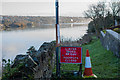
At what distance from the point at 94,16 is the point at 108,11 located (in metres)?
3.51

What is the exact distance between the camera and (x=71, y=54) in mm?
5379

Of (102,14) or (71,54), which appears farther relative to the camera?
(102,14)

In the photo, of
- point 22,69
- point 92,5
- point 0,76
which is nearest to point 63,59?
point 22,69

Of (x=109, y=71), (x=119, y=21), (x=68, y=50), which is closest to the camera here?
(x=68, y=50)

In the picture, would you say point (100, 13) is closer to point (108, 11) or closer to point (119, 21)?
point (108, 11)

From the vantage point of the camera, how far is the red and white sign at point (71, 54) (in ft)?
17.5

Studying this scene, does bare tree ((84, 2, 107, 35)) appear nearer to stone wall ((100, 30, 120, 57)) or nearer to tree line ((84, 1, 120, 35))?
tree line ((84, 1, 120, 35))

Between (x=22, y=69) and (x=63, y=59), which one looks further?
(x=63, y=59)

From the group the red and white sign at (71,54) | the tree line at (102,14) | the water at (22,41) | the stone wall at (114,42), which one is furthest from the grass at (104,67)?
the tree line at (102,14)

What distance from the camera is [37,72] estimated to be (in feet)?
12.8

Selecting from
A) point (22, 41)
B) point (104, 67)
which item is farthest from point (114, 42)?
point (22, 41)

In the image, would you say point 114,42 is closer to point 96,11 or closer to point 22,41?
point 22,41

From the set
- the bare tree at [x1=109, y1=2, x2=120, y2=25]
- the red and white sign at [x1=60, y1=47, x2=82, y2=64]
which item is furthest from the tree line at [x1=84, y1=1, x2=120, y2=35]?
the red and white sign at [x1=60, y1=47, x2=82, y2=64]

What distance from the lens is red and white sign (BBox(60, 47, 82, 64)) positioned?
17.5 ft
